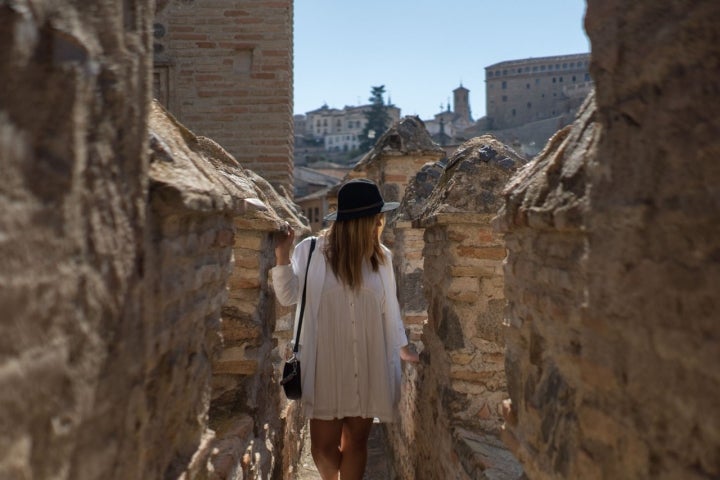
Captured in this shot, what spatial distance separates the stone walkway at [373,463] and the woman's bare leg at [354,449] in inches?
72.9

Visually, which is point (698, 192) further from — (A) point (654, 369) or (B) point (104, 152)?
(B) point (104, 152)

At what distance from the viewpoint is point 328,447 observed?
138 inches

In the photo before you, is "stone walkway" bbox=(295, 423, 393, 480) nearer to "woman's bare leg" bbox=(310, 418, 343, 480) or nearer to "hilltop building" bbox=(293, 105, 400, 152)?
"woman's bare leg" bbox=(310, 418, 343, 480)

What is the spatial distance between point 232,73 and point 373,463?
4.98 meters

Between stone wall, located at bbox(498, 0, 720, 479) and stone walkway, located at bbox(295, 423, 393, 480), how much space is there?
3.58 m

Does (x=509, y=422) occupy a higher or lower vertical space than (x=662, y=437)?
lower

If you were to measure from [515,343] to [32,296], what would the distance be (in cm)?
187

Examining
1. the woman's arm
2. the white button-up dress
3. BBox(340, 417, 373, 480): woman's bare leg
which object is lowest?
BBox(340, 417, 373, 480): woman's bare leg

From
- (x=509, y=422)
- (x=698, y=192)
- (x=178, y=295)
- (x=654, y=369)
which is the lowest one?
(x=509, y=422)

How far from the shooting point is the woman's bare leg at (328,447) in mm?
3494

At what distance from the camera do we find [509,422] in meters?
2.56

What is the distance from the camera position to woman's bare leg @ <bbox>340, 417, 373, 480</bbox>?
3.50 metres

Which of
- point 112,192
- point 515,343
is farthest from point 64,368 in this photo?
point 515,343

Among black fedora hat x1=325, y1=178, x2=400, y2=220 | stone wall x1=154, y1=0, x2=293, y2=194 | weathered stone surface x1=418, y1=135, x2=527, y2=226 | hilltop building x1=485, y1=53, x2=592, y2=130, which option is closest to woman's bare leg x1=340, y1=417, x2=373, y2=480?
black fedora hat x1=325, y1=178, x2=400, y2=220
